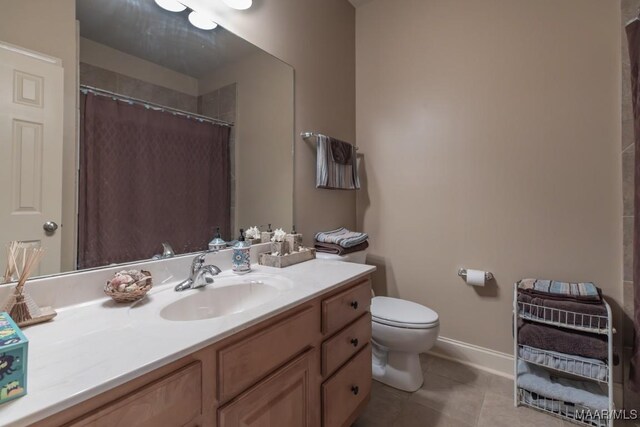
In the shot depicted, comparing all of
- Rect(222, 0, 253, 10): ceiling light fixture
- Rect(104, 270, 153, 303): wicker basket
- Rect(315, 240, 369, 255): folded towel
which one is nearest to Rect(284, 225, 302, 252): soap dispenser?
Rect(315, 240, 369, 255): folded towel

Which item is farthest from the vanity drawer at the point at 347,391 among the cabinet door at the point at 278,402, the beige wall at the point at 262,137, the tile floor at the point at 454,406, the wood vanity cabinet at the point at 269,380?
the beige wall at the point at 262,137

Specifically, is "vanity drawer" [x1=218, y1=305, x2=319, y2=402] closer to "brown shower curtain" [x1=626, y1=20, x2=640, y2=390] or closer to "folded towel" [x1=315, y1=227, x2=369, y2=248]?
"folded towel" [x1=315, y1=227, x2=369, y2=248]

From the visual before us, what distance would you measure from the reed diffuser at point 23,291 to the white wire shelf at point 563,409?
7.19 ft

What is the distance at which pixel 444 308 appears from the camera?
2086 mm

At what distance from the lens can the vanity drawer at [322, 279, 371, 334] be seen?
112cm

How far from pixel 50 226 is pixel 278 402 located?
91 centimetres

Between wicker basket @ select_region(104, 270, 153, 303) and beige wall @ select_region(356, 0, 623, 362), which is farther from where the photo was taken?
beige wall @ select_region(356, 0, 623, 362)

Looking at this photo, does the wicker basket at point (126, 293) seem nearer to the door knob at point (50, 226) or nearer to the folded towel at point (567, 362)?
the door knob at point (50, 226)

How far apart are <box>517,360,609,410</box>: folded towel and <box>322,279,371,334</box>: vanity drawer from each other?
1.05 m

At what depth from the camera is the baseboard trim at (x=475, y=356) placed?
187 centimetres

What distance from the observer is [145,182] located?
114 cm

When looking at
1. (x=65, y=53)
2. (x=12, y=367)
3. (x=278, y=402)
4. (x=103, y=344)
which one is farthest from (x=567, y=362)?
(x=65, y=53)

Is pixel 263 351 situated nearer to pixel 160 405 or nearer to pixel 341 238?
pixel 160 405

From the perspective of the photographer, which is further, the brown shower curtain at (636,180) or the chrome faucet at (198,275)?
the brown shower curtain at (636,180)
